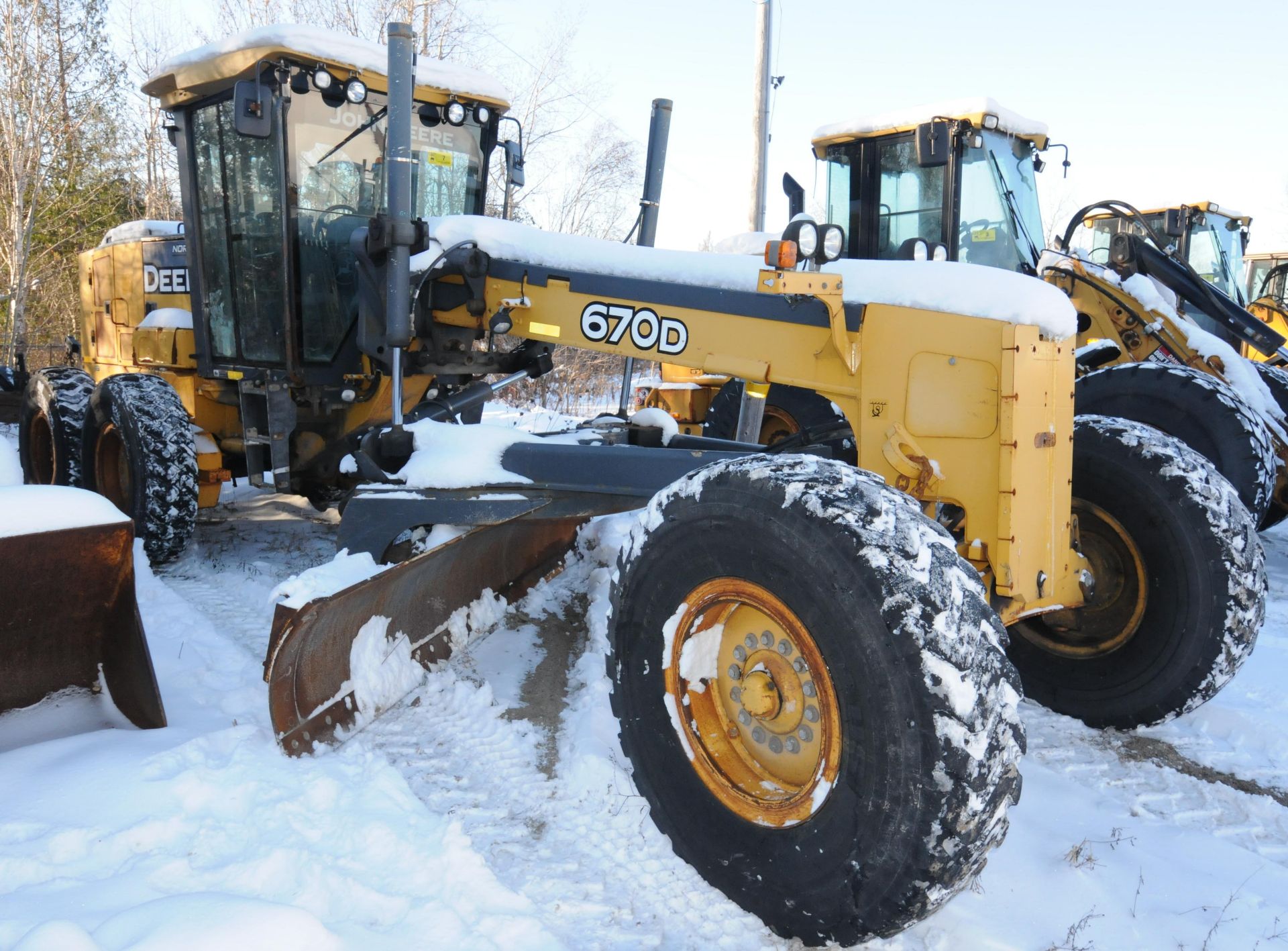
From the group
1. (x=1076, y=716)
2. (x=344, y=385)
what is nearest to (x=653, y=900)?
(x=1076, y=716)

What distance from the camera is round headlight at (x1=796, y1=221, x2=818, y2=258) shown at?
Answer: 3.05 m

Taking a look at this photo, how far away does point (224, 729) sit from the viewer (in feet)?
10.5

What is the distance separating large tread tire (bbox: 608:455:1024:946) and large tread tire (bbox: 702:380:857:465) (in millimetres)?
4870

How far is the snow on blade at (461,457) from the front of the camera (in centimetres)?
377

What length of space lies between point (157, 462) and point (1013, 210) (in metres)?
5.98

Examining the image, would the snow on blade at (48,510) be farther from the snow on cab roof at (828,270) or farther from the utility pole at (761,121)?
the utility pole at (761,121)

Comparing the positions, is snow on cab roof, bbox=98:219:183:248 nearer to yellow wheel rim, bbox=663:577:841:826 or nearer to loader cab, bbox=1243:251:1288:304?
yellow wheel rim, bbox=663:577:841:826

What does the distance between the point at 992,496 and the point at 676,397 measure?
20.1 feet

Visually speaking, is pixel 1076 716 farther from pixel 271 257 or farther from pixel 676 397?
pixel 676 397

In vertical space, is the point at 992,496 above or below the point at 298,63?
below

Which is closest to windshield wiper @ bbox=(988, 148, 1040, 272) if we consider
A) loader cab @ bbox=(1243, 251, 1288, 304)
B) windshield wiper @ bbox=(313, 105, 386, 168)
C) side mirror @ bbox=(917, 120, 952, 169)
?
side mirror @ bbox=(917, 120, 952, 169)

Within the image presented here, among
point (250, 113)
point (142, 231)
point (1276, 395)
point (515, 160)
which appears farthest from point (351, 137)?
point (1276, 395)

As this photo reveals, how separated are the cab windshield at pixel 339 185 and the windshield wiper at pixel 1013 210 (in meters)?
3.79

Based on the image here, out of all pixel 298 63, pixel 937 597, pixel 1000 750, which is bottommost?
pixel 1000 750
